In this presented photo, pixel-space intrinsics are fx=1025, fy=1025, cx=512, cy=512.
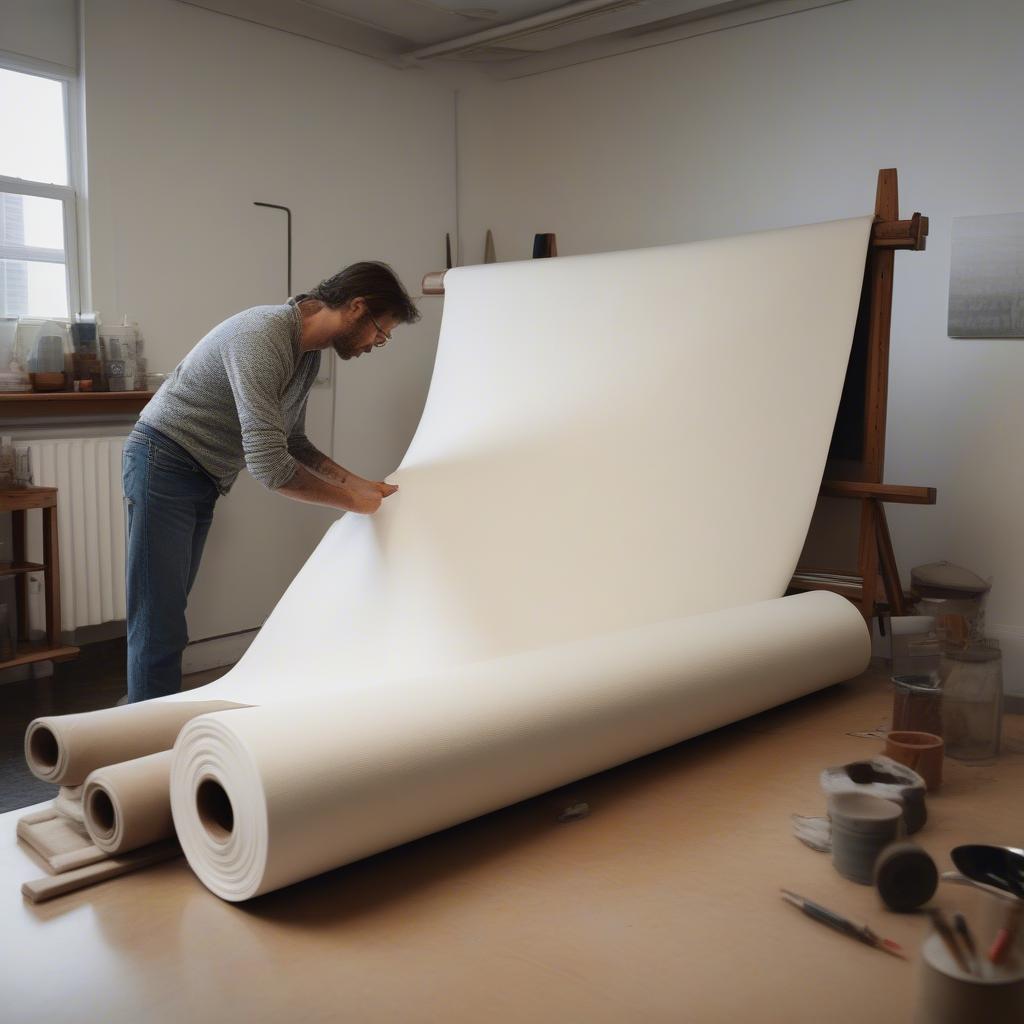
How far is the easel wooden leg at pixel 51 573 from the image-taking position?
329 centimetres

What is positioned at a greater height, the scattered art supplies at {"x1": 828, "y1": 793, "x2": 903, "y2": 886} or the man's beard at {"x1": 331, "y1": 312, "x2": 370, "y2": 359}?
the man's beard at {"x1": 331, "y1": 312, "x2": 370, "y2": 359}

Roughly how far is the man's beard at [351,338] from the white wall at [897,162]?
2209 millimetres

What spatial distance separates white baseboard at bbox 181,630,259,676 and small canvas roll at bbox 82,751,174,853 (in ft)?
8.29

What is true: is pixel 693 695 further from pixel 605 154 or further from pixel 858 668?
pixel 605 154

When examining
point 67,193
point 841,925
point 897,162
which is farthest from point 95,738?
point 897,162

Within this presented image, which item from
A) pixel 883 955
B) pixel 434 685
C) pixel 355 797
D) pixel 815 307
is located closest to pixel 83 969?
pixel 355 797

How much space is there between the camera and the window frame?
3463mm

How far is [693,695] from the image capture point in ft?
5.51

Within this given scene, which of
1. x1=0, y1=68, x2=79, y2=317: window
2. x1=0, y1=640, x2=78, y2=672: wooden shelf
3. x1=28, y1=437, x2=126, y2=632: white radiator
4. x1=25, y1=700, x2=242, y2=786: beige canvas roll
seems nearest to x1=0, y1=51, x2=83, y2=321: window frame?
x1=0, y1=68, x2=79, y2=317: window

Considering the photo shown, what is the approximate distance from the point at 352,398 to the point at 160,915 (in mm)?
3393

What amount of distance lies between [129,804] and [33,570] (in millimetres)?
2232

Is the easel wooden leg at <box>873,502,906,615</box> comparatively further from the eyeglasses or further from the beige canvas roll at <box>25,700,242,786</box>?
the beige canvas roll at <box>25,700,242,786</box>

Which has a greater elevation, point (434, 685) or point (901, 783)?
point (434, 685)

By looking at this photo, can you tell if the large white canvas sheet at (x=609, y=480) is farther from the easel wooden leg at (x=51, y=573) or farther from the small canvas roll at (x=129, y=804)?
the easel wooden leg at (x=51, y=573)
